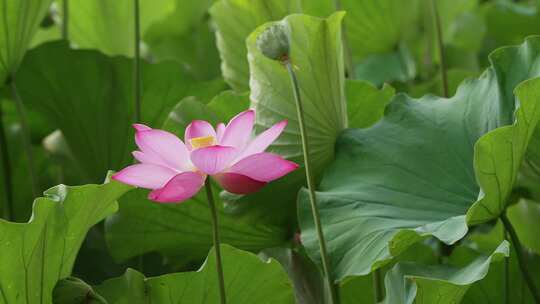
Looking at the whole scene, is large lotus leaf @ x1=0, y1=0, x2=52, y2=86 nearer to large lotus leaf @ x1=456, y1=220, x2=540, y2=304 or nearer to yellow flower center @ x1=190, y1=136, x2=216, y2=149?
yellow flower center @ x1=190, y1=136, x2=216, y2=149

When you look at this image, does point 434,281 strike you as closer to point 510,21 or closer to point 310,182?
point 310,182

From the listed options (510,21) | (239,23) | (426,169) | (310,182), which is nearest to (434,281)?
(310,182)

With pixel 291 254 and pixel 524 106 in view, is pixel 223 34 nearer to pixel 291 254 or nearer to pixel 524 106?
pixel 291 254

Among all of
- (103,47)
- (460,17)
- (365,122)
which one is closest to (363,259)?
(365,122)

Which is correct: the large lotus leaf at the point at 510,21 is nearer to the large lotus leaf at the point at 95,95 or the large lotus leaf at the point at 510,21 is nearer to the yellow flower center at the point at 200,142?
the large lotus leaf at the point at 95,95

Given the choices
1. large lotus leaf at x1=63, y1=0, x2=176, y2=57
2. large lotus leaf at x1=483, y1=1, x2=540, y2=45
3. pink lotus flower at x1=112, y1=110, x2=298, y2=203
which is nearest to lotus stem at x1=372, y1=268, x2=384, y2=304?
pink lotus flower at x1=112, y1=110, x2=298, y2=203

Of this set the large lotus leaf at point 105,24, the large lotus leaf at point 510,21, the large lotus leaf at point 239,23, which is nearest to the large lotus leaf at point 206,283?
the large lotus leaf at point 239,23
